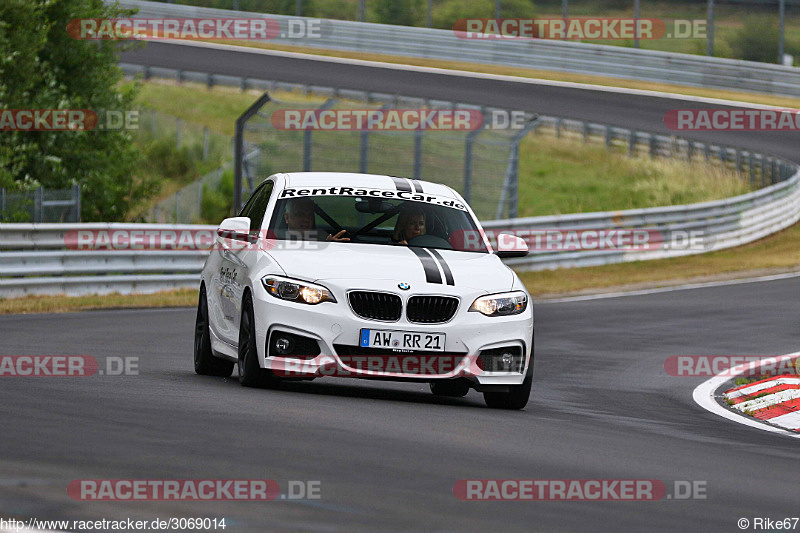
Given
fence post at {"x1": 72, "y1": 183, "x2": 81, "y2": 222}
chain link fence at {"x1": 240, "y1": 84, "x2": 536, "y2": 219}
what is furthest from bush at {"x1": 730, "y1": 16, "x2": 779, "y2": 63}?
fence post at {"x1": 72, "y1": 183, "x2": 81, "y2": 222}

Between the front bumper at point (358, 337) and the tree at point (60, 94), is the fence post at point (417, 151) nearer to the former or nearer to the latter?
the tree at point (60, 94)

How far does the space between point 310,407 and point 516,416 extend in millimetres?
1458

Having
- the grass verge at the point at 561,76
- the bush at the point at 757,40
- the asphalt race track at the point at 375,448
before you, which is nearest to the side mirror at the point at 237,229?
the asphalt race track at the point at 375,448

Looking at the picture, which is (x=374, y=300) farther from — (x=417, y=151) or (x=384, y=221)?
(x=417, y=151)

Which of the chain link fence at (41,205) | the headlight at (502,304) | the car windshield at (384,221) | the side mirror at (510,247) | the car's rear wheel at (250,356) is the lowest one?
the chain link fence at (41,205)

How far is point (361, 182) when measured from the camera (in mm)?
10820

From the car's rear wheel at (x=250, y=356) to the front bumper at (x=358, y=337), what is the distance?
97 millimetres

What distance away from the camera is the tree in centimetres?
2414

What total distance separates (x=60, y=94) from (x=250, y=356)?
1693 cm

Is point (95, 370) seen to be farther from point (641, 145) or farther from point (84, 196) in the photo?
point (641, 145)

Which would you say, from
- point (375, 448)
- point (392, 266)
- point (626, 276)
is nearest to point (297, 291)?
point (392, 266)

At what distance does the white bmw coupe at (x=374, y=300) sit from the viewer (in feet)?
30.5

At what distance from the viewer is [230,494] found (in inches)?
227

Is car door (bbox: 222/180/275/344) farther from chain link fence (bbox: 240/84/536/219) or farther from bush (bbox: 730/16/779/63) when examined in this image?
bush (bbox: 730/16/779/63)
